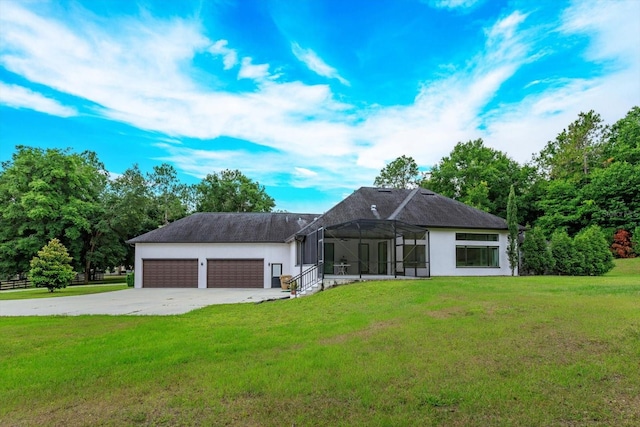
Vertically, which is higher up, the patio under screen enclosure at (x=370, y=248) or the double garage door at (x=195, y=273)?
the patio under screen enclosure at (x=370, y=248)

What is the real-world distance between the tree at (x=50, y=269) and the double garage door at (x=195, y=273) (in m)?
4.61

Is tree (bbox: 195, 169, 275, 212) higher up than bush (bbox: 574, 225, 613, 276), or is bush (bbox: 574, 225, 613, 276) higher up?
tree (bbox: 195, 169, 275, 212)

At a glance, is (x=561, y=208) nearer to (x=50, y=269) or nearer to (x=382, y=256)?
(x=382, y=256)

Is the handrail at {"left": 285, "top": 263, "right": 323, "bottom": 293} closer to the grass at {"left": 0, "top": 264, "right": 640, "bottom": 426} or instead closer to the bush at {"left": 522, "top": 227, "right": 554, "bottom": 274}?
the grass at {"left": 0, "top": 264, "right": 640, "bottom": 426}

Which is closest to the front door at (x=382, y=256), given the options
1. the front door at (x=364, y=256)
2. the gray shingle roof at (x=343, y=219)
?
the front door at (x=364, y=256)

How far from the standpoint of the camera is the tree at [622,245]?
2892 cm

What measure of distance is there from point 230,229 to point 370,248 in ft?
32.4

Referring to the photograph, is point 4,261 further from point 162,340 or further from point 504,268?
point 504,268

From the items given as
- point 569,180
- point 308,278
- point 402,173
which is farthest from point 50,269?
point 569,180

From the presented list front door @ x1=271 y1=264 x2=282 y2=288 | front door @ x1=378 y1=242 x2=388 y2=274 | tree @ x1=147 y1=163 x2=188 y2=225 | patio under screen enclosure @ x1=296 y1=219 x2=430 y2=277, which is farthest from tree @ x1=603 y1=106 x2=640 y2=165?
tree @ x1=147 y1=163 x2=188 y2=225

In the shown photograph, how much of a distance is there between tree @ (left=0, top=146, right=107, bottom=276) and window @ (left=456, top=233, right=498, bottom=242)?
26.6m

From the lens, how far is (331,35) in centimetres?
1433

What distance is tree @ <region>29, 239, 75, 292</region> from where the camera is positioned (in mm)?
20844

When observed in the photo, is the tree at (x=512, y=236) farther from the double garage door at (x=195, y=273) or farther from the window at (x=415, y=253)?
the double garage door at (x=195, y=273)
